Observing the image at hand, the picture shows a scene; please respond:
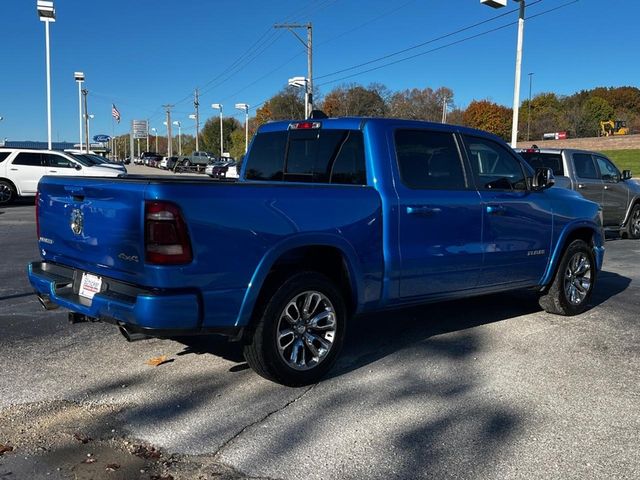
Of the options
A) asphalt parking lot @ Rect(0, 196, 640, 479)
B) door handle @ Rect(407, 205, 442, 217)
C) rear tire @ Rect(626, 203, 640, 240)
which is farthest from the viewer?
rear tire @ Rect(626, 203, 640, 240)

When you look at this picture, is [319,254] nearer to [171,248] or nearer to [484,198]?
[171,248]

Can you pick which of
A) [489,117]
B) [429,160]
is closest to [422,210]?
[429,160]

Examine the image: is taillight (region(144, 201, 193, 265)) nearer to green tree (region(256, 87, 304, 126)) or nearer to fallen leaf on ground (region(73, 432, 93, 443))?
fallen leaf on ground (region(73, 432, 93, 443))

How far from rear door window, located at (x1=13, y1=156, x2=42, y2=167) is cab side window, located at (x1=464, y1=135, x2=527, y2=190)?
58.8 feet

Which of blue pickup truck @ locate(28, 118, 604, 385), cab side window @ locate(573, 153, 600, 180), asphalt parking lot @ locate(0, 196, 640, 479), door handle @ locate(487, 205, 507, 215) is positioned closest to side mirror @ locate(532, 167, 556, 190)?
blue pickup truck @ locate(28, 118, 604, 385)

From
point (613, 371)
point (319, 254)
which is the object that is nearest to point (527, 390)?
point (613, 371)

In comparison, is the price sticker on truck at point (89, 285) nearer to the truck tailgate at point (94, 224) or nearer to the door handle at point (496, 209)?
the truck tailgate at point (94, 224)

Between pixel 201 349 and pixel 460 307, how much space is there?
3.26 meters

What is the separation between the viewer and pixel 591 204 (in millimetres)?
6996

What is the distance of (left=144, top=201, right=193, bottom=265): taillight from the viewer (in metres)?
3.57

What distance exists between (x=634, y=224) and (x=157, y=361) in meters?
12.8

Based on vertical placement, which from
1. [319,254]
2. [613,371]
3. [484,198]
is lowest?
[613,371]

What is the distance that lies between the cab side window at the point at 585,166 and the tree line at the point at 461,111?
69.3m

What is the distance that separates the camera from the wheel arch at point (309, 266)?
13.0ft
